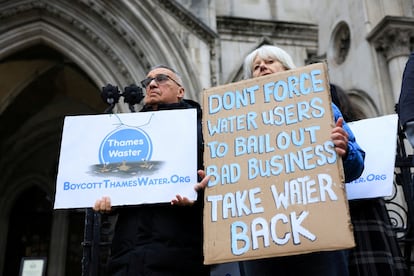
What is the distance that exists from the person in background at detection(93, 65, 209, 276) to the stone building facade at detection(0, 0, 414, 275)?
5329 millimetres

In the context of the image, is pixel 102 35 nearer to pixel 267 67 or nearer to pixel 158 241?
pixel 267 67

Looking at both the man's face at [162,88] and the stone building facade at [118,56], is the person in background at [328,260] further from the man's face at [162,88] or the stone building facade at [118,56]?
the stone building facade at [118,56]

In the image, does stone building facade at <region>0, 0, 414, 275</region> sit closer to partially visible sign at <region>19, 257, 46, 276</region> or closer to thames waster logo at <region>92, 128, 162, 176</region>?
partially visible sign at <region>19, 257, 46, 276</region>

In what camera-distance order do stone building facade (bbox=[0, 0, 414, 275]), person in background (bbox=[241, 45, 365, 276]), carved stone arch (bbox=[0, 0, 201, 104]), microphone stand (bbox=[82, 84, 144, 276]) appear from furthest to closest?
carved stone arch (bbox=[0, 0, 201, 104]) < stone building facade (bbox=[0, 0, 414, 275]) < microphone stand (bbox=[82, 84, 144, 276]) < person in background (bbox=[241, 45, 365, 276])

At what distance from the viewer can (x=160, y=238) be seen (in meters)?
2.34

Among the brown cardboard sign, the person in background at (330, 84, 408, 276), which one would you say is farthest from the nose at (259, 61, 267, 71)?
the person in background at (330, 84, 408, 276)

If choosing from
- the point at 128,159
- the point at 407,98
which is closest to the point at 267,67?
the point at 407,98

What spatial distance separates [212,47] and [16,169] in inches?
258

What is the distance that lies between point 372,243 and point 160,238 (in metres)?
1.17

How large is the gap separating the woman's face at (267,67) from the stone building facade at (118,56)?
5.16m

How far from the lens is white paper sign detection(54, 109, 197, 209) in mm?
2549

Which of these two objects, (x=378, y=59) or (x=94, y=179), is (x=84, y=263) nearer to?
(x=94, y=179)

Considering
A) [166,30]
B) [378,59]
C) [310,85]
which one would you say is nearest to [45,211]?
[166,30]

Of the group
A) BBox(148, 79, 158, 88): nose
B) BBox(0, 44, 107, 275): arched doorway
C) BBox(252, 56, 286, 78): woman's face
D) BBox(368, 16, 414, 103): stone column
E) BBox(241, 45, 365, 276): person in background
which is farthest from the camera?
BBox(0, 44, 107, 275): arched doorway
